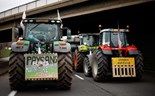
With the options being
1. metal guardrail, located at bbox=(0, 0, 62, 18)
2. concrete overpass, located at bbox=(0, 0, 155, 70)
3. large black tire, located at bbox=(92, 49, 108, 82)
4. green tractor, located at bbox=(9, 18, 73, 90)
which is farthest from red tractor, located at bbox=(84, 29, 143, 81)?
metal guardrail, located at bbox=(0, 0, 62, 18)

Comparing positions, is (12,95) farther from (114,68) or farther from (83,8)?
(83,8)

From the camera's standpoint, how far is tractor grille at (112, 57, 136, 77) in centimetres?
1449

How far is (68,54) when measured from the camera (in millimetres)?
11969

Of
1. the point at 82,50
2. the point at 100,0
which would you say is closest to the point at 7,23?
the point at 100,0

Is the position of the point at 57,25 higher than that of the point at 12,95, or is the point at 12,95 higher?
the point at 57,25

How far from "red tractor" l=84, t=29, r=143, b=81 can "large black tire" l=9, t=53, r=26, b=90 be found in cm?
408

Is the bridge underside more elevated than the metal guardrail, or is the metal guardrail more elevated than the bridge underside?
the metal guardrail

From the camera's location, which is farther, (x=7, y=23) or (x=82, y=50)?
(x=7, y=23)

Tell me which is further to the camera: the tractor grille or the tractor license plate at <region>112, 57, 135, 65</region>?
the tractor license plate at <region>112, 57, 135, 65</region>

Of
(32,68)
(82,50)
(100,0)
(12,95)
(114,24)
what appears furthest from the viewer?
(114,24)

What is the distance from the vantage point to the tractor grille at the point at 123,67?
47.5 feet

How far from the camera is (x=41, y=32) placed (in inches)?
526

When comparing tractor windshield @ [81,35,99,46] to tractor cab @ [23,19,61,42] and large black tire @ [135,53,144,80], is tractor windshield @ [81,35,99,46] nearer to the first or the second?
large black tire @ [135,53,144,80]

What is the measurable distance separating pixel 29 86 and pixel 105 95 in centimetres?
365
